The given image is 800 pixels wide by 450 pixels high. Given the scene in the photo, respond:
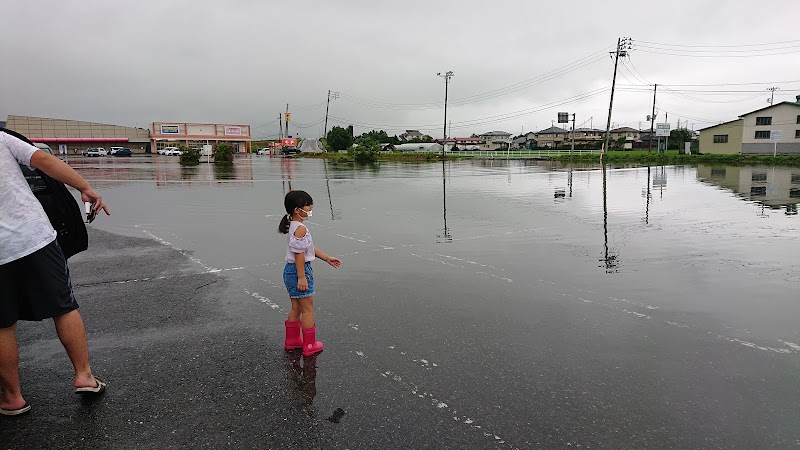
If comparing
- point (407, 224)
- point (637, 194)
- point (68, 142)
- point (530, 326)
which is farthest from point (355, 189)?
point (68, 142)

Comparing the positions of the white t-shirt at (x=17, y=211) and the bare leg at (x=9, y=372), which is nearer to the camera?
the white t-shirt at (x=17, y=211)

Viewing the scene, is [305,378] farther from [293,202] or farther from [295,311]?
[293,202]

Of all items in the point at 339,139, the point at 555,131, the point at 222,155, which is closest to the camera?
the point at 222,155

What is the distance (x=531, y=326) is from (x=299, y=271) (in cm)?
209

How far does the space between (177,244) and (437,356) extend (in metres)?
5.52

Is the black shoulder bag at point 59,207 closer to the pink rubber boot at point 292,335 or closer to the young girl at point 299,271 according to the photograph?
the young girl at point 299,271

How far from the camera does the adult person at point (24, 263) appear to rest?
8.89 feet

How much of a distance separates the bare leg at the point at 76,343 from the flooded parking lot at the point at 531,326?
0.98 meters

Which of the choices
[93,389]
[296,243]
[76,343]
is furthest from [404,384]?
[76,343]

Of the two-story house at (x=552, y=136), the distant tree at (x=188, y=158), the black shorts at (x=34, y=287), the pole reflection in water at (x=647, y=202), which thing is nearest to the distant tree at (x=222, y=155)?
the distant tree at (x=188, y=158)

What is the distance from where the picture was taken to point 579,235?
8.63 meters

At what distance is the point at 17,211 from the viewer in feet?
9.04

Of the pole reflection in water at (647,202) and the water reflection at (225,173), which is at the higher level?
the water reflection at (225,173)

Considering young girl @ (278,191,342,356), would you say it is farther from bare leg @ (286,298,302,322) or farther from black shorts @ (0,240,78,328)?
black shorts @ (0,240,78,328)
